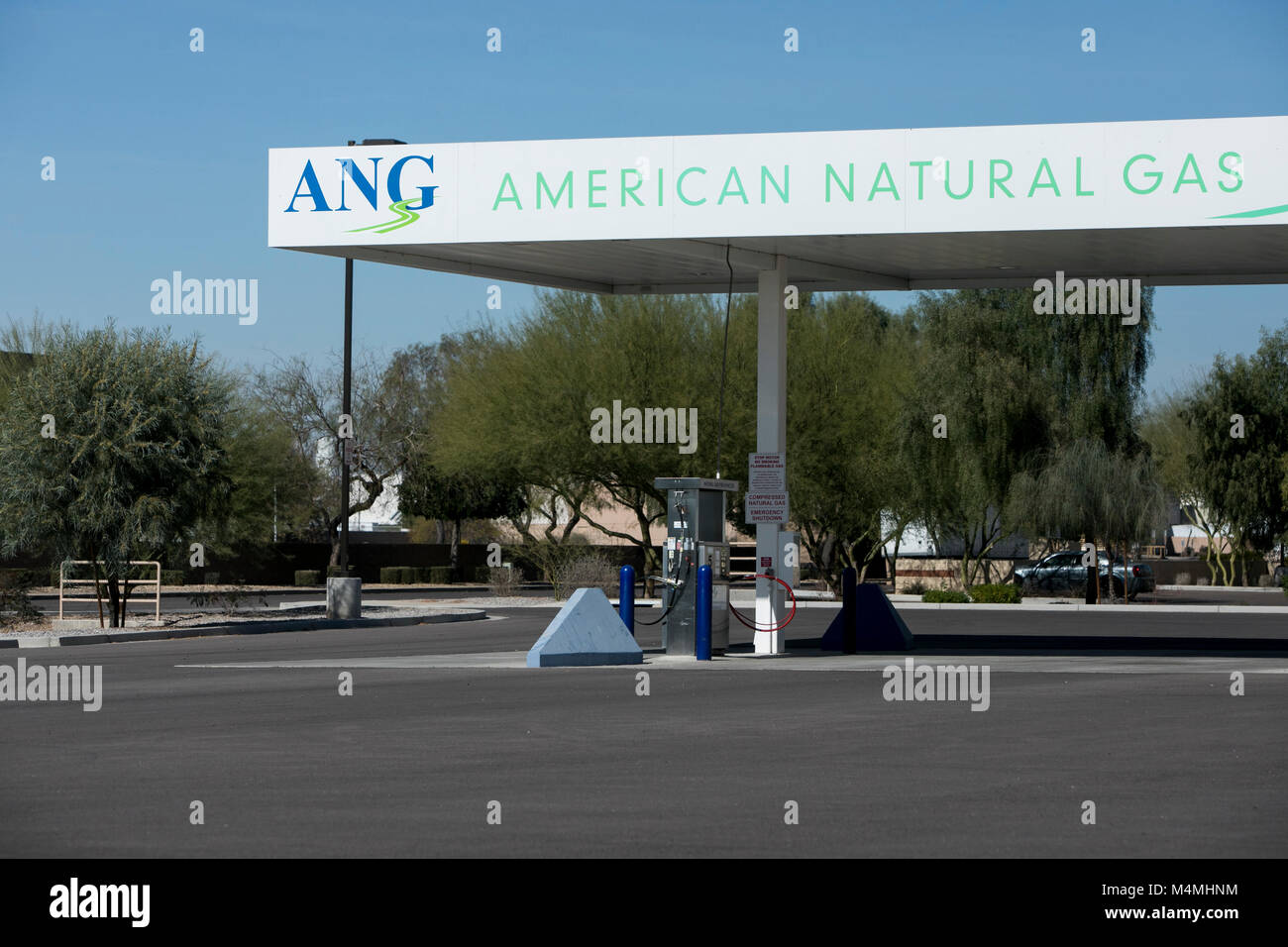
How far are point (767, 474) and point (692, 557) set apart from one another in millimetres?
1555

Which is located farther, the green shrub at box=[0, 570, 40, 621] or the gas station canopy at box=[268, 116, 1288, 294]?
the green shrub at box=[0, 570, 40, 621]

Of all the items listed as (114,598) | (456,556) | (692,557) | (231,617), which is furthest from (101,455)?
(456,556)

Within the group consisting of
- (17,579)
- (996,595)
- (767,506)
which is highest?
(767,506)

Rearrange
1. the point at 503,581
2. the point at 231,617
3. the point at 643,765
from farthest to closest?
1. the point at 503,581
2. the point at 231,617
3. the point at 643,765

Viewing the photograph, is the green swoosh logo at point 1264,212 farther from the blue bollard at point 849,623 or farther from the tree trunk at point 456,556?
the tree trunk at point 456,556

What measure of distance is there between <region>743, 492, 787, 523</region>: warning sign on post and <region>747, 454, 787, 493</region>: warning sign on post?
0.24 ft

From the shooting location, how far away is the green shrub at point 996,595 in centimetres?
4228

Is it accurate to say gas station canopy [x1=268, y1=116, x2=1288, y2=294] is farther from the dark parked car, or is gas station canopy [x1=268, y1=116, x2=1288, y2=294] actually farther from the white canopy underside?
the dark parked car

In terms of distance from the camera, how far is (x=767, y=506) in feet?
72.1

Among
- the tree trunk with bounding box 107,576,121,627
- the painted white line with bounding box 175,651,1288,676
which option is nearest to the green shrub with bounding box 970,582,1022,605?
the painted white line with bounding box 175,651,1288,676

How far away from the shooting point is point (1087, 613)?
3891 centimetres

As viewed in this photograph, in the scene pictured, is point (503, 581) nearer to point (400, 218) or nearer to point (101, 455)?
point (101, 455)

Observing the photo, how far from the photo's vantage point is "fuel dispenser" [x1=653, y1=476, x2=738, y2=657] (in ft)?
70.3

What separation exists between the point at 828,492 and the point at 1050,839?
3507 centimetres
